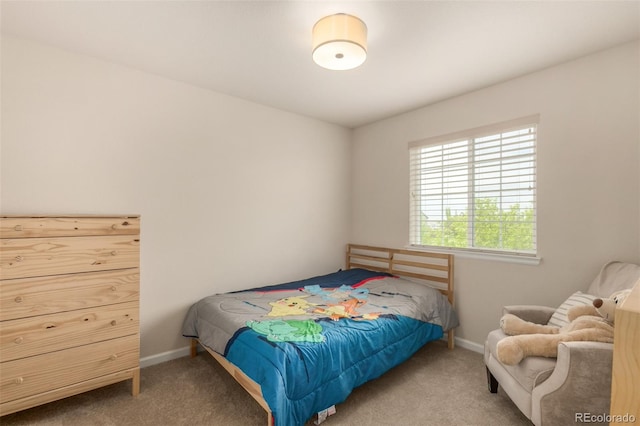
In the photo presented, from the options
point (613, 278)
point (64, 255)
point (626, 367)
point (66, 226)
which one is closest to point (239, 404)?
point (64, 255)

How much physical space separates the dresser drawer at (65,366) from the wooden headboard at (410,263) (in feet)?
8.74

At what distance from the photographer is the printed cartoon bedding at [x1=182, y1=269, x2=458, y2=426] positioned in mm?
1724

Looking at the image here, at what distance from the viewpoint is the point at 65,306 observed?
6.39 feet

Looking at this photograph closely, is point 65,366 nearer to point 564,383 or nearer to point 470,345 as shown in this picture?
point 564,383

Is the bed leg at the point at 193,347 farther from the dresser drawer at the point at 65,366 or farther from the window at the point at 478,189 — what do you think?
the window at the point at 478,189

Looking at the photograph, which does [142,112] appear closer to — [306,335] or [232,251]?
[232,251]

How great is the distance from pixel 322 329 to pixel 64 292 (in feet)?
5.50

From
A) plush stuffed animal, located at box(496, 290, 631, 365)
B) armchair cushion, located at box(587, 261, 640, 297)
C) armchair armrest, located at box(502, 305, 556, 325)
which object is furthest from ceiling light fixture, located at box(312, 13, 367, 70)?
armchair cushion, located at box(587, 261, 640, 297)

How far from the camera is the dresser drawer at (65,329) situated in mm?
1791

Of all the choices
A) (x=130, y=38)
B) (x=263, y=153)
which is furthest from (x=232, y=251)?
(x=130, y=38)

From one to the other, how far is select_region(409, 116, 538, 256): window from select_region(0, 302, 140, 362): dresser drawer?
2.89m

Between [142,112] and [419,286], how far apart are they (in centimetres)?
305

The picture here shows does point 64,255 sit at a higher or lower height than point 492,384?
higher

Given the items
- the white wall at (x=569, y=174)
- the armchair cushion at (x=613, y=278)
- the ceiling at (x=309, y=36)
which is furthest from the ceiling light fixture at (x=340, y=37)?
the armchair cushion at (x=613, y=278)
